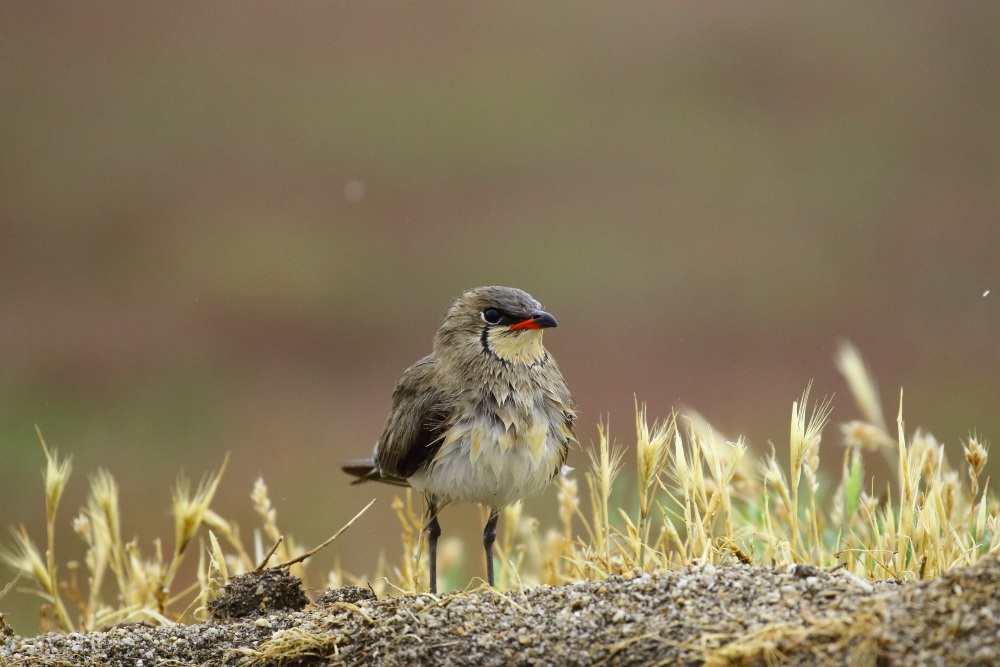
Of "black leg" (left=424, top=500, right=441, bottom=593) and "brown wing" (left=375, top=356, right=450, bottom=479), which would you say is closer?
"brown wing" (left=375, top=356, right=450, bottom=479)

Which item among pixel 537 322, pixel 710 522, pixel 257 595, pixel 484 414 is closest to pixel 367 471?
pixel 484 414

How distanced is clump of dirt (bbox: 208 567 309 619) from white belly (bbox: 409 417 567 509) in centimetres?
91

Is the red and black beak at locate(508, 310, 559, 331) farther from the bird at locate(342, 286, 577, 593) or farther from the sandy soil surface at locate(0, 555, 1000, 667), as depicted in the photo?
the sandy soil surface at locate(0, 555, 1000, 667)

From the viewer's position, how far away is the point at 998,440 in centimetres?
1049

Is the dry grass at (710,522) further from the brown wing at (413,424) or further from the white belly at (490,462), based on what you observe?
the brown wing at (413,424)

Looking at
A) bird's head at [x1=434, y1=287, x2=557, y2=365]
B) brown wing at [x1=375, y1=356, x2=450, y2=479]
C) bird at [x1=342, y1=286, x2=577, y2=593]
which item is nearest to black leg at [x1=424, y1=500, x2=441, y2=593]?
bird at [x1=342, y1=286, x2=577, y2=593]

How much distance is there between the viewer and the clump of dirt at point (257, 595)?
4156mm

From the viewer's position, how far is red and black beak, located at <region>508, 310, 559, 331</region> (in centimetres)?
486

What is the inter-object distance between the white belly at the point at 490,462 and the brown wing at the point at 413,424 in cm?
8

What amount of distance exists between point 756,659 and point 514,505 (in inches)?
100

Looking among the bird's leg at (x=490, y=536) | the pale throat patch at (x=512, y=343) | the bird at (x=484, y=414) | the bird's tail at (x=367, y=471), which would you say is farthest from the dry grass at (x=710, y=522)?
the pale throat patch at (x=512, y=343)

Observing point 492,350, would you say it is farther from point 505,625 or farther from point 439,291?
point 439,291

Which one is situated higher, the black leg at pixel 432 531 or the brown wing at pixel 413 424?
the brown wing at pixel 413 424

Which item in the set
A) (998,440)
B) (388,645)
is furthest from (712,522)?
(998,440)
